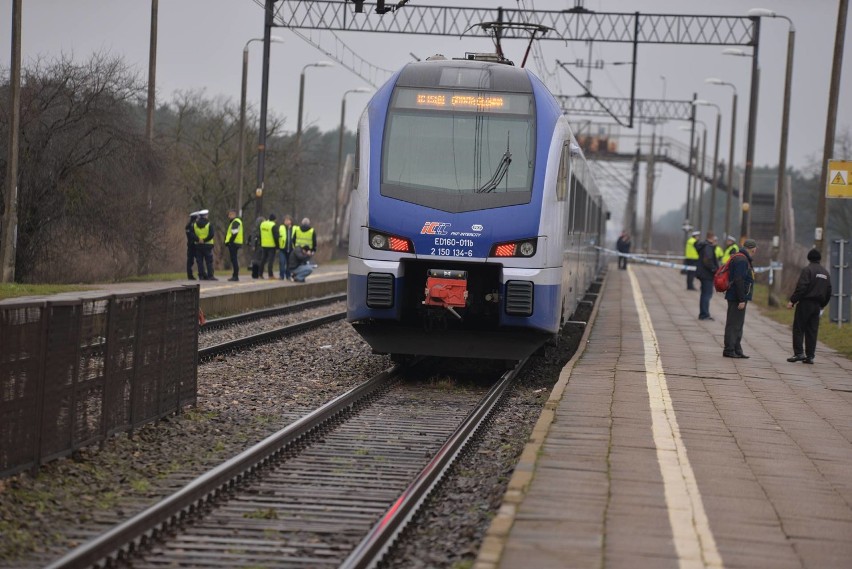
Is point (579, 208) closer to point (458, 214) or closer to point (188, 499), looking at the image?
point (458, 214)

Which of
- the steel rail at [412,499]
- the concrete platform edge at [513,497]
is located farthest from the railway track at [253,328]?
the concrete platform edge at [513,497]

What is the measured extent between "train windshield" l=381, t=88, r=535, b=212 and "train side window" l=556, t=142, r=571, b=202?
450 mm

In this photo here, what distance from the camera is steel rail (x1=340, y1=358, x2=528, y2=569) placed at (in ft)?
21.8

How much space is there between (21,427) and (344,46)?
29.7 meters

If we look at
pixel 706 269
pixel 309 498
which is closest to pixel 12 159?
pixel 706 269

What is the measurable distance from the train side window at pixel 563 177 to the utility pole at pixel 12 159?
1419 centimetres

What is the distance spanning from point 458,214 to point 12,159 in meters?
15.0

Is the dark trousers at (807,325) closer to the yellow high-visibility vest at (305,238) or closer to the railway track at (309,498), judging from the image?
the railway track at (309,498)

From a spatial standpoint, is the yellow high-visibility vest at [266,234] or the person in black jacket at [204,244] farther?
the yellow high-visibility vest at [266,234]

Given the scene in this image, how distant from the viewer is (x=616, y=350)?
18.3 m

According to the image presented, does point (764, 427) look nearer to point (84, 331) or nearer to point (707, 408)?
point (707, 408)

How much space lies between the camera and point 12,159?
2641 centimetres

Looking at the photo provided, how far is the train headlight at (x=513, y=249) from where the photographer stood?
14031mm

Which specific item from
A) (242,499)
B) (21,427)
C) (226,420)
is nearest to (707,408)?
(226,420)
